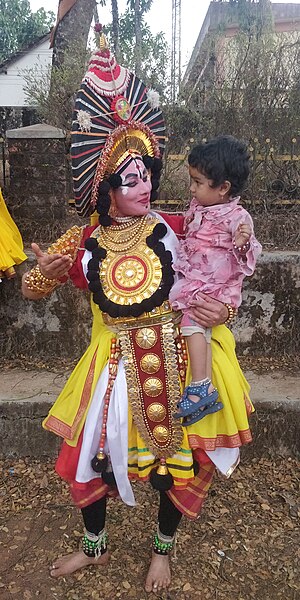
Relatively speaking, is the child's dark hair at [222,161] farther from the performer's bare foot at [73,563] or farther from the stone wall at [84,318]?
the stone wall at [84,318]

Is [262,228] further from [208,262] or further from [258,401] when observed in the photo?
[208,262]

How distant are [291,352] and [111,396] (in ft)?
7.46

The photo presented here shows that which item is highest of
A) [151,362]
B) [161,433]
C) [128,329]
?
[128,329]

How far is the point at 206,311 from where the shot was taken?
5.92ft

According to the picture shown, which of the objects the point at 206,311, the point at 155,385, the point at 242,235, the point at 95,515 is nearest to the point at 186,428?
the point at 155,385

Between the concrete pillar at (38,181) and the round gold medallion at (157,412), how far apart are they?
275 cm

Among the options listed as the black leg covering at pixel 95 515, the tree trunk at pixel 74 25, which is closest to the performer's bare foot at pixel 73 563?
the black leg covering at pixel 95 515

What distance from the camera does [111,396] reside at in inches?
77.7

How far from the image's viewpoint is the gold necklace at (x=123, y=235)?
1964 mm

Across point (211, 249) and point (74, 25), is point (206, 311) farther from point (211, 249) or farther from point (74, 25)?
point (74, 25)

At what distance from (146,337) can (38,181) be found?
8.99ft

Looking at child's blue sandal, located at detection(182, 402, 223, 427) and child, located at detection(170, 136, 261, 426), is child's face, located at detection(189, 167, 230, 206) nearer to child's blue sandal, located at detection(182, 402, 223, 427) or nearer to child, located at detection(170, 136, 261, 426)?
child, located at detection(170, 136, 261, 426)

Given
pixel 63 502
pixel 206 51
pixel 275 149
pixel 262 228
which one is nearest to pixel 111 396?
pixel 63 502

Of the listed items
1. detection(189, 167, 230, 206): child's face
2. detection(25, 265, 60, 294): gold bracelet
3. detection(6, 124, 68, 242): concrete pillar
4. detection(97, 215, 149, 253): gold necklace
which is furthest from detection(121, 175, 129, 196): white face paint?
detection(6, 124, 68, 242): concrete pillar
